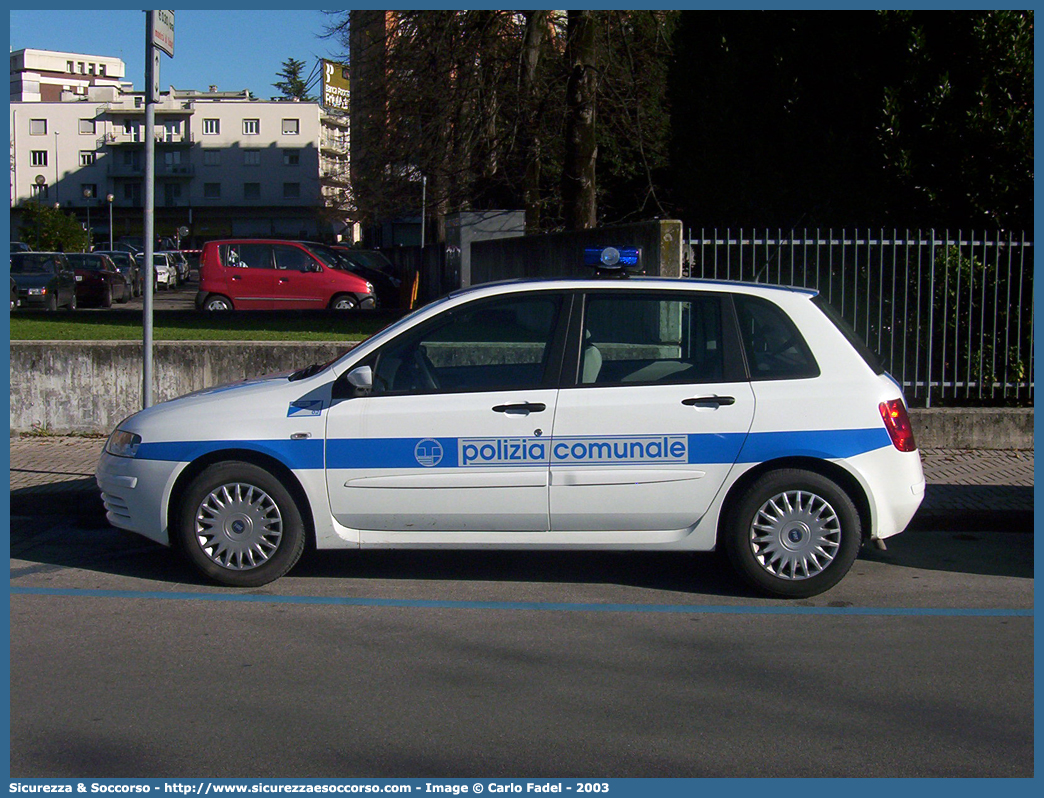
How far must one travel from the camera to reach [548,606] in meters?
6.01

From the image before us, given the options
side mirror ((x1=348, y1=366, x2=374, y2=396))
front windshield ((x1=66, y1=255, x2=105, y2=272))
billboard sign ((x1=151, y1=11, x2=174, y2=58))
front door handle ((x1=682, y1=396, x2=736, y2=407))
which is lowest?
front door handle ((x1=682, y1=396, x2=736, y2=407))

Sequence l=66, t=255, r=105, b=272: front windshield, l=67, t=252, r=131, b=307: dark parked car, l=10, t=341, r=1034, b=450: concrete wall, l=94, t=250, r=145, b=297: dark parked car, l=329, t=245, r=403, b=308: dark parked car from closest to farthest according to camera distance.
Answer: l=10, t=341, r=1034, b=450: concrete wall < l=329, t=245, r=403, b=308: dark parked car < l=67, t=252, r=131, b=307: dark parked car < l=66, t=255, r=105, b=272: front windshield < l=94, t=250, r=145, b=297: dark parked car

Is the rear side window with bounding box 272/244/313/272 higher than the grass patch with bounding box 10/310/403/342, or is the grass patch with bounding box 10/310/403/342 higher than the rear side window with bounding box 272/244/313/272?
the rear side window with bounding box 272/244/313/272

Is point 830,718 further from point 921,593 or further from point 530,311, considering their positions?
point 530,311

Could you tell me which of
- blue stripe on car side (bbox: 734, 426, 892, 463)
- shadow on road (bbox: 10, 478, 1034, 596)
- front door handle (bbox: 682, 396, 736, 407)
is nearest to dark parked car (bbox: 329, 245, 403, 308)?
shadow on road (bbox: 10, 478, 1034, 596)

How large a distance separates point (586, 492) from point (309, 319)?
1332cm

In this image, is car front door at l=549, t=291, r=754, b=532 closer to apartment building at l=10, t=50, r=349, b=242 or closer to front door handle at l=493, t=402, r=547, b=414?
front door handle at l=493, t=402, r=547, b=414

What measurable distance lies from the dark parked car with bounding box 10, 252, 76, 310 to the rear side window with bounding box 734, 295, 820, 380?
27775 millimetres

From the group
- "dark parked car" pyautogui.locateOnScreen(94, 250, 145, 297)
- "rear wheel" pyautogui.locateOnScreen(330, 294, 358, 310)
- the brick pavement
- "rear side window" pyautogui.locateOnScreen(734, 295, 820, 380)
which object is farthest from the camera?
"dark parked car" pyautogui.locateOnScreen(94, 250, 145, 297)

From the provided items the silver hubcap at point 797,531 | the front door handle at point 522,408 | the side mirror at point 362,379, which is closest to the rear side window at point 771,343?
the silver hubcap at point 797,531

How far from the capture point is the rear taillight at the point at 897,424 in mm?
6047

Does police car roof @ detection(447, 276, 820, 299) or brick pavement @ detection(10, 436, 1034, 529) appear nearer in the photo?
police car roof @ detection(447, 276, 820, 299)

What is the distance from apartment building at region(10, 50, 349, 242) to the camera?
91812 millimetres

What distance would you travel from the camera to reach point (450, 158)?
26.1 m
